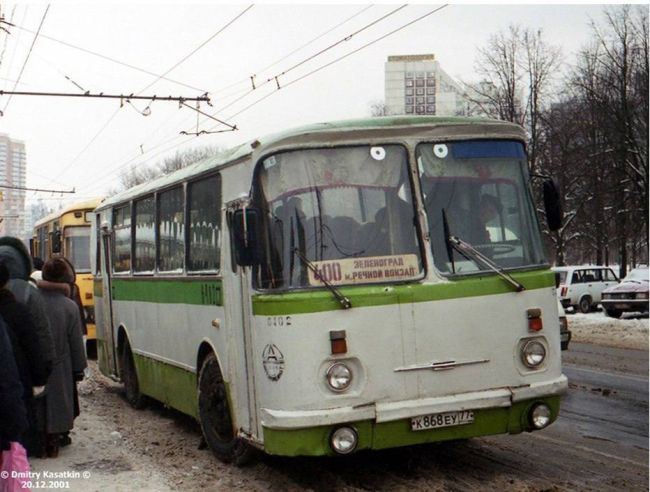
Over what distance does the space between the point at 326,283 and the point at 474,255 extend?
47.4 inches

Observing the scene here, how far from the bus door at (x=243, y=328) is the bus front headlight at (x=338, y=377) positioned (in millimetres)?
760

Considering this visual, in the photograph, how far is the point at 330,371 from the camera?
6.77 metres

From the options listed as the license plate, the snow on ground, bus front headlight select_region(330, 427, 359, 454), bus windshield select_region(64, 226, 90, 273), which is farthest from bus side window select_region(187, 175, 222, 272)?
the snow on ground

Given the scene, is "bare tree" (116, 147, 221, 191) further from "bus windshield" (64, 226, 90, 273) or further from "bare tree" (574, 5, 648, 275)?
"bus windshield" (64, 226, 90, 273)

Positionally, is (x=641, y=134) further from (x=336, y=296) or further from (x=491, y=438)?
(x=336, y=296)

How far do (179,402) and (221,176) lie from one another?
9.82ft

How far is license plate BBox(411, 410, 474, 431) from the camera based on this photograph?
691 centimetres

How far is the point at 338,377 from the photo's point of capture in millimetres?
Answer: 6777

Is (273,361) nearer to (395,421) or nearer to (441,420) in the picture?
(395,421)

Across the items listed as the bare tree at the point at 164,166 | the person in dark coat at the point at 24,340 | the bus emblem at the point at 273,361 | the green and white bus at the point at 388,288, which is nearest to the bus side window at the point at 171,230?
the green and white bus at the point at 388,288

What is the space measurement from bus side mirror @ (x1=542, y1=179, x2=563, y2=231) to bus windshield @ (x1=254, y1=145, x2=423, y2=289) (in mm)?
1279

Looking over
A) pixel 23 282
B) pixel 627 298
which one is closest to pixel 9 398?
pixel 23 282

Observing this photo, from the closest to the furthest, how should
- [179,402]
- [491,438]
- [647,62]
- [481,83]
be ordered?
[491,438], [179,402], [647,62], [481,83]

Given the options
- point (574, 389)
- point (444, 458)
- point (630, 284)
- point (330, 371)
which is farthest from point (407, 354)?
point (630, 284)
